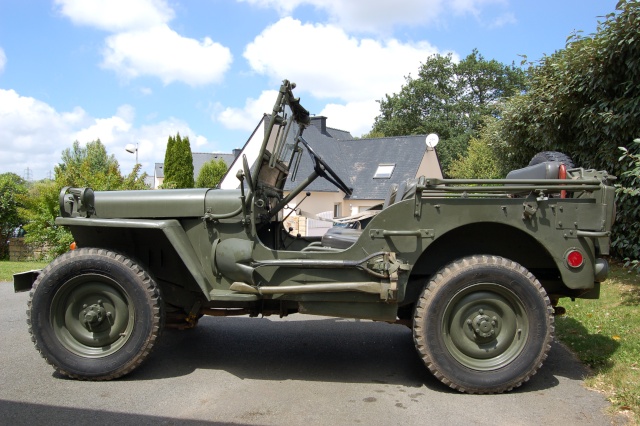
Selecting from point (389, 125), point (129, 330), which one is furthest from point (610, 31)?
point (389, 125)

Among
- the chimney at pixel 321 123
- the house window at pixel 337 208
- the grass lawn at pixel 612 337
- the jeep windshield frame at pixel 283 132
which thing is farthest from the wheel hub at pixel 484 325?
the chimney at pixel 321 123

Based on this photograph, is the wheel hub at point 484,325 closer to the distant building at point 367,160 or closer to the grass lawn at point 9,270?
the grass lawn at point 9,270

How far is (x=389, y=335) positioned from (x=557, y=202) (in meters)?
2.46

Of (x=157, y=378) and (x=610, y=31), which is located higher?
(x=610, y=31)

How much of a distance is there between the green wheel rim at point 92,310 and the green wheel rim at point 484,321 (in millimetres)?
2466

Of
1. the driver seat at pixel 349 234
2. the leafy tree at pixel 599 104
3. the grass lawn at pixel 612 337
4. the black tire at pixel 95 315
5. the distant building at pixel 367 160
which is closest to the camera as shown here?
the grass lawn at pixel 612 337

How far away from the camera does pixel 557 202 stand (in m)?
3.85

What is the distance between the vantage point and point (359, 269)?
394 centimetres

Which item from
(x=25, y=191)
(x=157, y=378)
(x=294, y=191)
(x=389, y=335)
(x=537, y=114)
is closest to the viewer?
(x=157, y=378)

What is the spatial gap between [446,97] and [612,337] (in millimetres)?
48621

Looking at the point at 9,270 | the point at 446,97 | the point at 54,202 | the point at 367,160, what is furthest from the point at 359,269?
the point at 446,97

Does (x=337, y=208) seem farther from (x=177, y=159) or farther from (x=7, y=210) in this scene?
(x=7, y=210)

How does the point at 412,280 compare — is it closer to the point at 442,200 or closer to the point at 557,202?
the point at 442,200

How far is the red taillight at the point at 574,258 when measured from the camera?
3.83 metres
